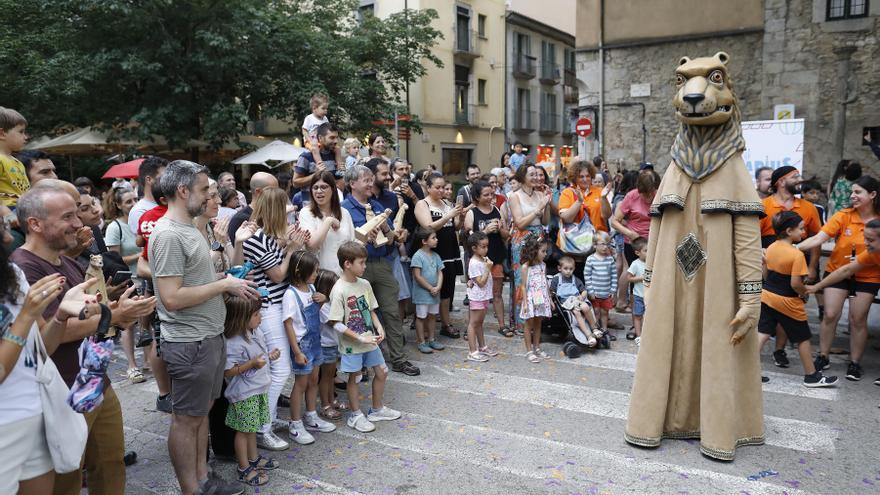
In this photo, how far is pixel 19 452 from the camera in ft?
8.23

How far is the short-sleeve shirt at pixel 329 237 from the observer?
18.7ft

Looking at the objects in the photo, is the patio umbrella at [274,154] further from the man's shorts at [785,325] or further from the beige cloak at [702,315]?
the beige cloak at [702,315]

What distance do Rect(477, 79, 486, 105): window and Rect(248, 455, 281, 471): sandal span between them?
33.4m

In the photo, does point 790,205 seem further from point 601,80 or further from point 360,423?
point 601,80

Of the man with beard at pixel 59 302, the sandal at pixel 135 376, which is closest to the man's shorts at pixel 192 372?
the man with beard at pixel 59 302

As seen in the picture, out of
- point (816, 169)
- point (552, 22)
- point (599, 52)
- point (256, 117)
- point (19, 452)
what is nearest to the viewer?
point (19, 452)

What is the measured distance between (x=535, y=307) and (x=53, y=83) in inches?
577

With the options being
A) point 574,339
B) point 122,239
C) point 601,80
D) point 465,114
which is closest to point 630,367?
point 574,339

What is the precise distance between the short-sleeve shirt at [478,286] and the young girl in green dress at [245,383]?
317 centimetres

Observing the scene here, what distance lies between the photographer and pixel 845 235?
6.34 meters

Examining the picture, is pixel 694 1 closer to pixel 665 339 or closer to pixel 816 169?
pixel 816 169

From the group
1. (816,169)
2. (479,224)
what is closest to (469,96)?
(816,169)

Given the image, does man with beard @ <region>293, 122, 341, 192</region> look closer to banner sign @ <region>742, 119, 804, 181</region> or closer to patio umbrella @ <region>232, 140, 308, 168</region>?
banner sign @ <region>742, 119, 804, 181</region>

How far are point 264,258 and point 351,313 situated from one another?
2.81 feet
